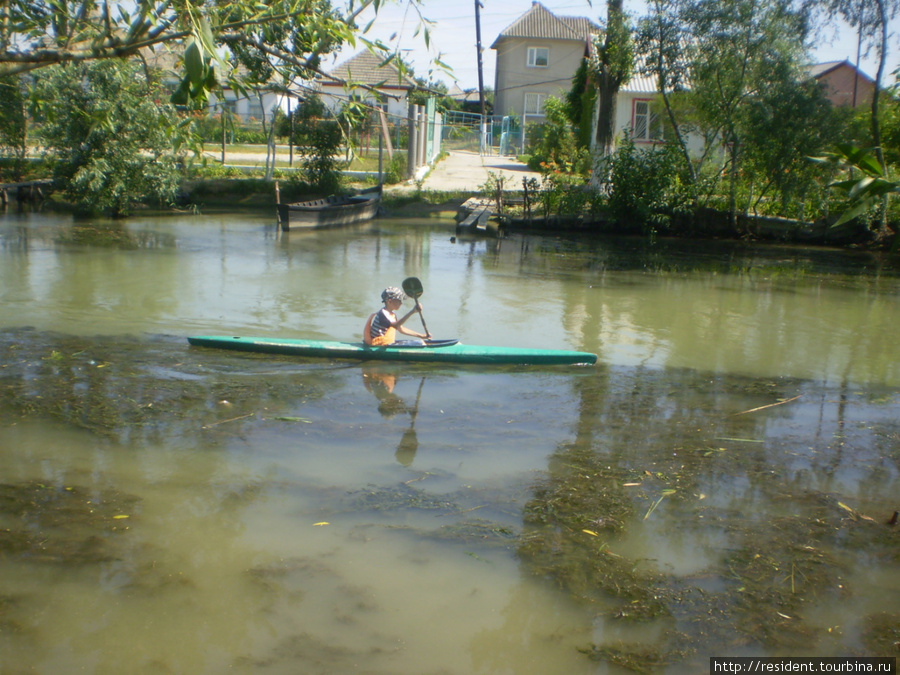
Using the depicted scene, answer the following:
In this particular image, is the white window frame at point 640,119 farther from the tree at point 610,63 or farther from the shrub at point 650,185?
the shrub at point 650,185

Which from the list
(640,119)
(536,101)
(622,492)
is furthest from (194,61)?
(536,101)

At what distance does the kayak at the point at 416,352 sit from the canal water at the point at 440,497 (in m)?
0.14

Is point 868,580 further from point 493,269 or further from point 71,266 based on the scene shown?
point 71,266

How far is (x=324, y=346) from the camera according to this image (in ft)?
25.9

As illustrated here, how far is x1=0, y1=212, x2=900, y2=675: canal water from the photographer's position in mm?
3586

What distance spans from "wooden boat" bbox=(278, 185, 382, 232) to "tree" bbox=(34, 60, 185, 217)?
12.4 feet

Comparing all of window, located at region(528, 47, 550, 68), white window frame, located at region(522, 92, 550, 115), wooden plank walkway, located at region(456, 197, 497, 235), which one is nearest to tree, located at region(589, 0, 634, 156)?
→ wooden plank walkway, located at region(456, 197, 497, 235)

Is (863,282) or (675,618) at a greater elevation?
(863,282)

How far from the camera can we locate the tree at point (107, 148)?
18.4m

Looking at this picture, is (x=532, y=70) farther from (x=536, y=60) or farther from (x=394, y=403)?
(x=394, y=403)

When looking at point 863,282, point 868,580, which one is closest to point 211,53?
point 868,580

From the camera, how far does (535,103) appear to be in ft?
139

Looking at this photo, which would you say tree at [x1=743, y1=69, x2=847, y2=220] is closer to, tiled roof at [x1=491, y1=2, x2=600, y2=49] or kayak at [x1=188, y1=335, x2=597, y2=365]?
kayak at [x1=188, y1=335, x2=597, y2=365]

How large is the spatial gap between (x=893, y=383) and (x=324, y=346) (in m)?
5.91
